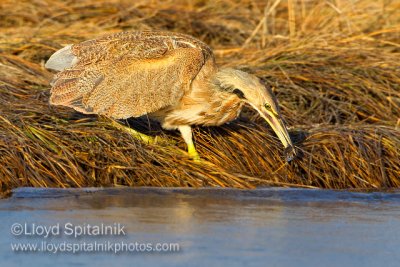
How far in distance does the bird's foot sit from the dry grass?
45 millimetres

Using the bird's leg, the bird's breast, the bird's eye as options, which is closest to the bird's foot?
the bird's leg

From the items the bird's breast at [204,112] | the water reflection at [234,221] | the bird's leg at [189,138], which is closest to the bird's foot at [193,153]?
the bird's leg at [189,138]

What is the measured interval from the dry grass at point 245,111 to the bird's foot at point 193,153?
0.05 m

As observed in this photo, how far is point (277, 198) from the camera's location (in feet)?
20.6

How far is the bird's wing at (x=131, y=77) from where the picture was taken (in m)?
6.54

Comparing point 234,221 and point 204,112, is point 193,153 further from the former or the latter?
point 234,221

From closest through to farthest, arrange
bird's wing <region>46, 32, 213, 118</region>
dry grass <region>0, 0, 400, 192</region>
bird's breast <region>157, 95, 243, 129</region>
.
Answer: dry grass <region>0, 0, 400, 192</region> < bird's wing <region>46, 32, 213, 118</region> < bird's breast <region>157, 95, 243, 129</region>

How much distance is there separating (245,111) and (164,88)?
4.15ft

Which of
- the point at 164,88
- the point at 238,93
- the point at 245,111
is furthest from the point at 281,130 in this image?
the point at 245,111

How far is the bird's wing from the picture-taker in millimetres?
6535

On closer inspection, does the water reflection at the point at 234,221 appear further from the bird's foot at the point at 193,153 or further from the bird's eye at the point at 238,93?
the bird's eye at the point at 238,93

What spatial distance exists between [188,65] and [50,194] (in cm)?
132

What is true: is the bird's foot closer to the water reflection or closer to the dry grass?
the dry grass

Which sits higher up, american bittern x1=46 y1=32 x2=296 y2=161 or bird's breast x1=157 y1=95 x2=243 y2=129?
american bittern x1=46 y1=32 x2=296 y2=161
